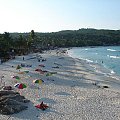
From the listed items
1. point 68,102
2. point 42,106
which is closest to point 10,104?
point 42,106

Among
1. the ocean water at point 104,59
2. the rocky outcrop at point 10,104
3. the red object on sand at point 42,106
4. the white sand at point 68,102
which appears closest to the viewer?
the rocky outcrop at point 10,104

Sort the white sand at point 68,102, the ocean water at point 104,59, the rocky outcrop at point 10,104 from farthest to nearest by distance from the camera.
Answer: the ocean water at point 104,59 → the white sand at point 68,102 → the rocky outcrop at point 10,104

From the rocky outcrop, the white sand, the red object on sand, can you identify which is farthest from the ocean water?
the rocky outcrop

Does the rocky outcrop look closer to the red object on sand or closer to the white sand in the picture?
the white sand

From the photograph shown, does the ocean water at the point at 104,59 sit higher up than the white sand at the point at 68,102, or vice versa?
the white sand at the point at 68,102

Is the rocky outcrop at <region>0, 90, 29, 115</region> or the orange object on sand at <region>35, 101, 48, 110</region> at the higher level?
the rocky outcrop at <region>0, 90, 29, 115</region>

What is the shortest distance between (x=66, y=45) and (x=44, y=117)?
16112 cm

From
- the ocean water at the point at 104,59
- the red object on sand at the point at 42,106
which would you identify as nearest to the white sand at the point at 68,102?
the red object on sand at the point at 42,106

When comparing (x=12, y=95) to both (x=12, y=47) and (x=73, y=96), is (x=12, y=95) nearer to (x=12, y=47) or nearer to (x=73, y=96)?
(x=73, y=96)

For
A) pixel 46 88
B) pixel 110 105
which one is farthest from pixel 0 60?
pixel 110 105

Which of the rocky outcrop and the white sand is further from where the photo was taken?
the white sand

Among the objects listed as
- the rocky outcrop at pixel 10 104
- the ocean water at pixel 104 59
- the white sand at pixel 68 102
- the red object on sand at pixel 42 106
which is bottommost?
the ocean water at pixel 104 59

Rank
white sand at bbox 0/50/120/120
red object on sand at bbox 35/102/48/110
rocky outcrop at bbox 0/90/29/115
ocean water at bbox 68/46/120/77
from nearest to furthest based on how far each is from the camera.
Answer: rocky outcrop at bbox 0/90/29/115 < white sand at bbox 0/50/120/120 < red object on sand at bbox 35/102/48/110 < ocean water at bbox 68/46/120/77

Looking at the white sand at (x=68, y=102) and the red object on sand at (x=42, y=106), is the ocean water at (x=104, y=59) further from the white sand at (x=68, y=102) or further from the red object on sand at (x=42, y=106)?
the red object on sand at (x=42, y=106)
